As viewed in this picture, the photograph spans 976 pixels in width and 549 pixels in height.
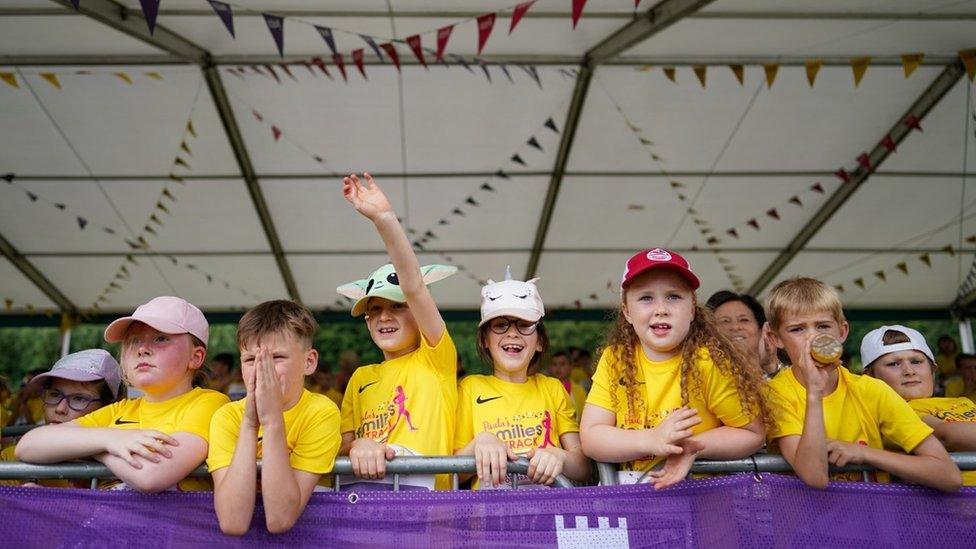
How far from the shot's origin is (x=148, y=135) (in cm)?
646

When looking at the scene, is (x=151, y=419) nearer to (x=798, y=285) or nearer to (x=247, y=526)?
(x=247, y=526)

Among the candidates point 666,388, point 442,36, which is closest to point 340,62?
point 442,36

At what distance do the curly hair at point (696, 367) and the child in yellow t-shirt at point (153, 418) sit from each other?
134cm

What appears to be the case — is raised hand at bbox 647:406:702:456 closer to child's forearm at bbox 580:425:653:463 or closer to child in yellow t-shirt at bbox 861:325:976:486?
child's forearm at bbox 580:425:653:463

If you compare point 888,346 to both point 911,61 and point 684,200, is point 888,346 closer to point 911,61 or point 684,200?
point 911,61

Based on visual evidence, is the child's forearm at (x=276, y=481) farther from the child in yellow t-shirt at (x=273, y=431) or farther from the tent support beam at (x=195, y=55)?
the tent support beam at (x=195, y=55)

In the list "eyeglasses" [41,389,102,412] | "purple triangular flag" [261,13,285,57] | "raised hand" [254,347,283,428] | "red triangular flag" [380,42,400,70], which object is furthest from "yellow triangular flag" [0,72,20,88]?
"raised hand" [254,347,283,428]

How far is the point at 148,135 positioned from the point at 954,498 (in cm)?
623

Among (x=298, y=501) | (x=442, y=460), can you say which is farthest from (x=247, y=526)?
(x=442, y=460)

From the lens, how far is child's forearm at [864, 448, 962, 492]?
228 cm

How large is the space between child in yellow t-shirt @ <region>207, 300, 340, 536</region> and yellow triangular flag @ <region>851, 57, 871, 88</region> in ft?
16.3

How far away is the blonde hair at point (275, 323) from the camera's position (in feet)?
8.35

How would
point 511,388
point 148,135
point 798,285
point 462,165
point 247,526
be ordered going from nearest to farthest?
1. point 247,526
2. point 798,285
3. point 511,388
4. point 148,135
5. point 462,165

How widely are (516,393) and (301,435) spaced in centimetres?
93
